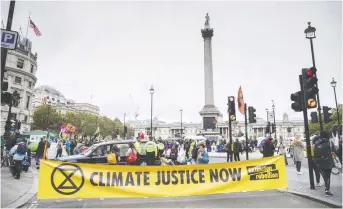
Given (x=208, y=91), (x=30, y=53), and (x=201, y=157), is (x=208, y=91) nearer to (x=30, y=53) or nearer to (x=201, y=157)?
(x=30, y=53)

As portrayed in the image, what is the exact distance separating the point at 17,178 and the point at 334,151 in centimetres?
1544

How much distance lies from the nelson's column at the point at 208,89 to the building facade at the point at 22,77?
34.7 meters

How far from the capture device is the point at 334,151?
49.1ft

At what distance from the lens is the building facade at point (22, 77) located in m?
53.6

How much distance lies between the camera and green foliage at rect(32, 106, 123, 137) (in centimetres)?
6319

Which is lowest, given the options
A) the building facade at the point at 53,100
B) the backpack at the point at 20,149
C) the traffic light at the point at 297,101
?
the backpack at the point at 20,149

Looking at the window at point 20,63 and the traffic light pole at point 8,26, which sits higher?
the window at point 20,63

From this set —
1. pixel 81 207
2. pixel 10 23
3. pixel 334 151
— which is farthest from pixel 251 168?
pixel 334 151

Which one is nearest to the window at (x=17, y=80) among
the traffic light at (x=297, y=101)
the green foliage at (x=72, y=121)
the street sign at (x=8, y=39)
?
the green foliage at (x=72, y=121)

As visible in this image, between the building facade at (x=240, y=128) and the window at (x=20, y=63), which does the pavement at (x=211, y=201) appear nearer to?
the window at (x=20, y=63)

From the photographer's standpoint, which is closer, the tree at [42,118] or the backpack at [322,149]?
the backpack at [322,149]

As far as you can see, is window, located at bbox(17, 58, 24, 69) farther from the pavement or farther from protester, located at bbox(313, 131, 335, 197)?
protester, located at bbox(313, 131, 335, 197)

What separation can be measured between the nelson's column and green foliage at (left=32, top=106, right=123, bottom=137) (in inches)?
1102

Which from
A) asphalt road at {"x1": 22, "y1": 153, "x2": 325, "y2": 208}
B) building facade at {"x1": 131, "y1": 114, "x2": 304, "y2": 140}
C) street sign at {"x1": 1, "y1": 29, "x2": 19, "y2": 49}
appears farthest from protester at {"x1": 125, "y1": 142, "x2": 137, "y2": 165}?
building facade at {"x1": 131, "y1": 114, "x2": 304, "y2": 140}
